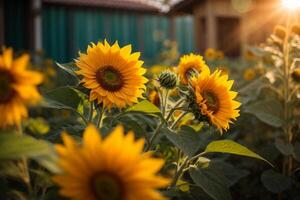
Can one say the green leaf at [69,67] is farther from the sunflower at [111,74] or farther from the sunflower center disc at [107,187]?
the sunflower center disc at [107,187]

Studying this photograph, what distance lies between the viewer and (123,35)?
55.6 ft

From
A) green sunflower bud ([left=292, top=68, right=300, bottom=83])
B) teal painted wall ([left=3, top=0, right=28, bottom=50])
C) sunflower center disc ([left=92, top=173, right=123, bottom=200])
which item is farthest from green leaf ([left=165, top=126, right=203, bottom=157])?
teal painted wall ([left=3, top=0, right=28, bottom=50])

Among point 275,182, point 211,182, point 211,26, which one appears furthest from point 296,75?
point 211,26

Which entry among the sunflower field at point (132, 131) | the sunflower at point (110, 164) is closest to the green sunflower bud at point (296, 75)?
the sunflower field at point (132, 131)

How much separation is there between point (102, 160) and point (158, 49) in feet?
54.2

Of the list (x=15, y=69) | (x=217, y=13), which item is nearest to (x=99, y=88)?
(x=15, y=69)

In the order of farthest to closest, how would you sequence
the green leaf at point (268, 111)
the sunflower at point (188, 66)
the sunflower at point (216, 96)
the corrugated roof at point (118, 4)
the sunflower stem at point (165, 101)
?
the corrugated roof at point (118, 4) → the green leaf at point (268, 111) → the sunflower at point (188, 66) → the sunflower stem at point (165, 101) → the sunflower at point (216, 96)

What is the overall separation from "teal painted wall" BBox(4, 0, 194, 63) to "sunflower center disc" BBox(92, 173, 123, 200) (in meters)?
13.5

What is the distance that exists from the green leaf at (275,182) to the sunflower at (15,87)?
5.01ft

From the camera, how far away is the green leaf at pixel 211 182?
1606 millimetres

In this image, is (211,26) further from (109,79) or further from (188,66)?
(109,79)

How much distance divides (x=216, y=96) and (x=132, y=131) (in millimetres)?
299

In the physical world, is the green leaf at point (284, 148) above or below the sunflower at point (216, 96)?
below

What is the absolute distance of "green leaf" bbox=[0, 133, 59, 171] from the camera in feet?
3.20
